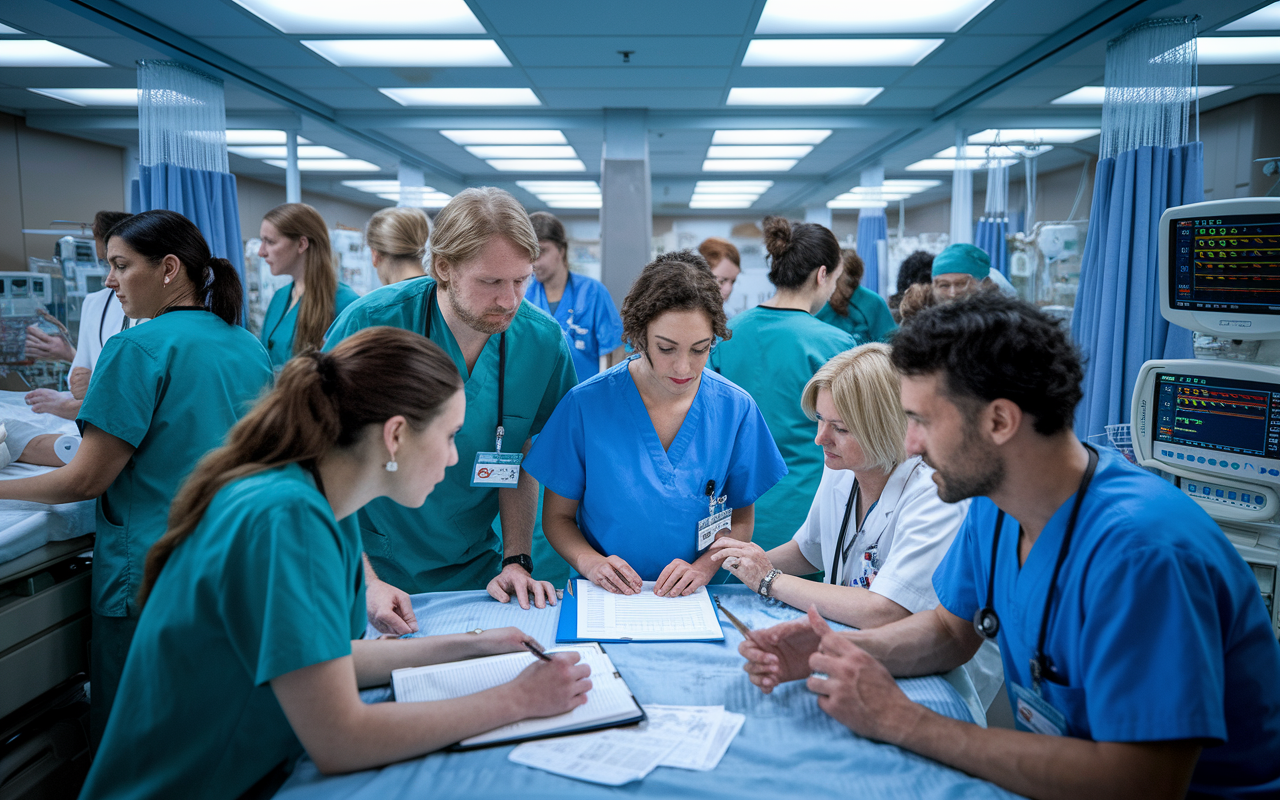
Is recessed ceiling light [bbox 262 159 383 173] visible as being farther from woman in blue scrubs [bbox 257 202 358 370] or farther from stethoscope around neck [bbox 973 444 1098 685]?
stethoscope around neck [bbox 973 444 1098 685]

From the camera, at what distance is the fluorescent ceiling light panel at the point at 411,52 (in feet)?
13.9

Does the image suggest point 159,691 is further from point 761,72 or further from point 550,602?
point 761,72

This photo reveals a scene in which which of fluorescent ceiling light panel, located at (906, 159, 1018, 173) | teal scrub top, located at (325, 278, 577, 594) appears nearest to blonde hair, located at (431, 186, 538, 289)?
teal scrub top, located at (325, 278, 577, 594)

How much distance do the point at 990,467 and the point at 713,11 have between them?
330cm

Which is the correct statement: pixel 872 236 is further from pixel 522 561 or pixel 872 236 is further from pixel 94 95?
pixel 522 561

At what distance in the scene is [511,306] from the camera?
176cm

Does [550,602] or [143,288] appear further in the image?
[143,288]

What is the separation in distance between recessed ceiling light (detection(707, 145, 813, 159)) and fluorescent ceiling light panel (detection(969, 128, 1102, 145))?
5.05 feet

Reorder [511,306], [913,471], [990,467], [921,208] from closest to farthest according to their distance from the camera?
1. [990,467]
2. [913,471]
3. [511,306]
4. [921,208]

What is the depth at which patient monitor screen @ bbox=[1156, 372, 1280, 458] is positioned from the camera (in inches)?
75.5

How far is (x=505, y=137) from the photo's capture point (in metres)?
6.78

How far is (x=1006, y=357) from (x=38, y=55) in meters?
5.89

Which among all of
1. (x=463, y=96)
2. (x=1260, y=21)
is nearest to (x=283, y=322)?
(x=463, y=96)

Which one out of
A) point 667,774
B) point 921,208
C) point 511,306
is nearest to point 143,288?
point 511,306
